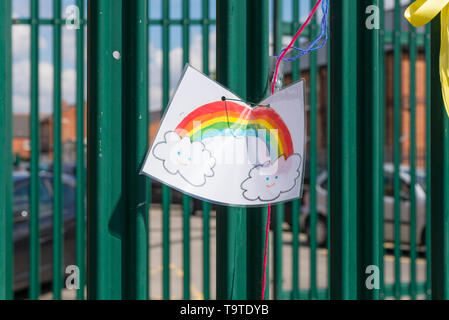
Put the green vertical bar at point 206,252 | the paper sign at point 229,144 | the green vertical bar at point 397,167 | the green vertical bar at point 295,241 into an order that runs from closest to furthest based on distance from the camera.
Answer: the paper sign at point 229,144
the green vertical bar at point 206,252
the green vertical bar at point 295,241
the green vertical bar at point 397,167

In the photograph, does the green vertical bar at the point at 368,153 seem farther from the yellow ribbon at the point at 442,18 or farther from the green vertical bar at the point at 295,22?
the green vertical bar at the point at 295,22

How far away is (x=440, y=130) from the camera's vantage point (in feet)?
4.94

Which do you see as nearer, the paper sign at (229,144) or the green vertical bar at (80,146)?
the paper sign at (229,144)

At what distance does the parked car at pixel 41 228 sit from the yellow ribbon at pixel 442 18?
12.6 feet

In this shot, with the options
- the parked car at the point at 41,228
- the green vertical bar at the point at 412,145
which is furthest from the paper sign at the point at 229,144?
the parked car at the point at 41,228

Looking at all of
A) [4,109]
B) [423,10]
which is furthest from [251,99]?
[4,109]

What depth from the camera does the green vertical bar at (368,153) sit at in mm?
1445

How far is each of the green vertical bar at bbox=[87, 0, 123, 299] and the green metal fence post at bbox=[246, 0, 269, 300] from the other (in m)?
0.39

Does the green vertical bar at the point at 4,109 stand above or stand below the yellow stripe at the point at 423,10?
below

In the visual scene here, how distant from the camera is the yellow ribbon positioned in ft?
4.48

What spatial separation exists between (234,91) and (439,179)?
749mm
